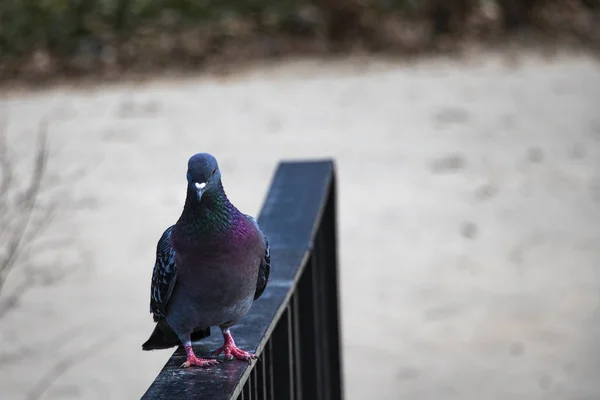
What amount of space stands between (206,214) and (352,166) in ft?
18.2

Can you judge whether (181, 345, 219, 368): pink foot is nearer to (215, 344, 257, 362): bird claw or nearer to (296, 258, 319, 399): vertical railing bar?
(215, 344, 257, 362): bird claw

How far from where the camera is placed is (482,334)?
192 inches

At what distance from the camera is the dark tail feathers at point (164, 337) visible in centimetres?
194

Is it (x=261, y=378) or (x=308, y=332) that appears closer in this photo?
(x=261, y=378)

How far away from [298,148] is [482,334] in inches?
117

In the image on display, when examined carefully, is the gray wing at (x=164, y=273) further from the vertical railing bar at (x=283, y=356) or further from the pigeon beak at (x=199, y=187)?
the vertical railing bar at (x=283, y=356)

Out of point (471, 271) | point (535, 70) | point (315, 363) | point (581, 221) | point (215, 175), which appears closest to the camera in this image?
point (215, 175)

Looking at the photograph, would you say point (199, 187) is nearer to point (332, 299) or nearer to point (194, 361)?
point (194, 361)

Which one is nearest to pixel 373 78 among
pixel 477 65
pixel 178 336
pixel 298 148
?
pixel 477 65

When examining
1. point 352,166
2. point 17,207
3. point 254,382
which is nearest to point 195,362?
point 254,382

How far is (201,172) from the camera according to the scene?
5.41 ft

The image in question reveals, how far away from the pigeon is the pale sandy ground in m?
2.70

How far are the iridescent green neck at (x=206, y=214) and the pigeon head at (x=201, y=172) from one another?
0.01 metres

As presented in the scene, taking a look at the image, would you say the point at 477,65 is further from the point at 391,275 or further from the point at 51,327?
the point at 51,327
